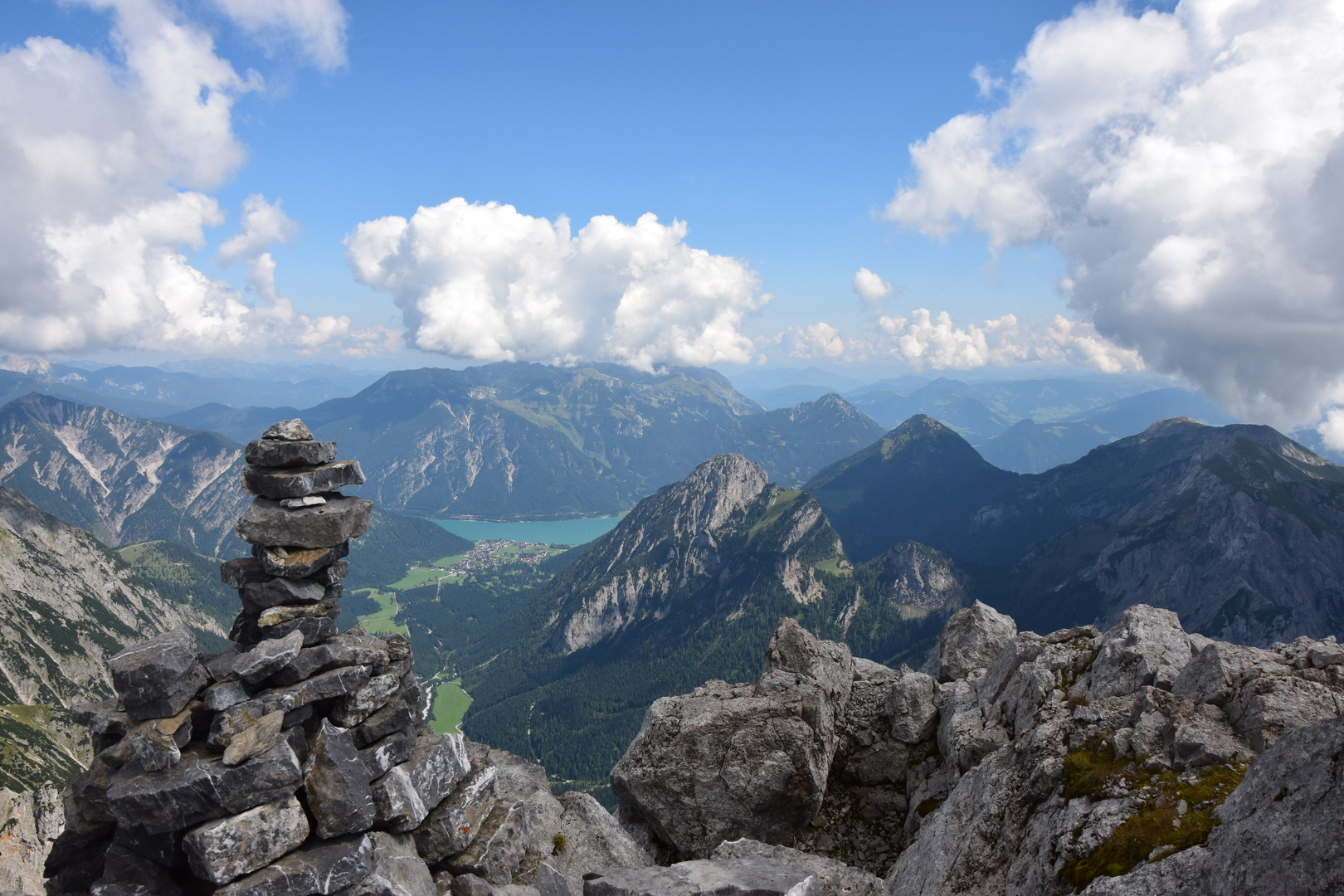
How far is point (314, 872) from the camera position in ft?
53.6

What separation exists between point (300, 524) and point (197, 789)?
8927 mm

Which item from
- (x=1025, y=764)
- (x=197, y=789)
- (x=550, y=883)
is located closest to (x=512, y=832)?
(x=550, y=883)

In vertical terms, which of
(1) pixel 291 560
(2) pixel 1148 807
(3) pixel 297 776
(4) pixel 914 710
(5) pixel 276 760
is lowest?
(4) pixel 914 710

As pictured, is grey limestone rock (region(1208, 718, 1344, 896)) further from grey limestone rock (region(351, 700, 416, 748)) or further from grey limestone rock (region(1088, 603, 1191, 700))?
grey limestone rock (region(351, 700, 416, 748))

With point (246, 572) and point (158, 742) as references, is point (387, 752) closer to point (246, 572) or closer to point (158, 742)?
point (158, 742)

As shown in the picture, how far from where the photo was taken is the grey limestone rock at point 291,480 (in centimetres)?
2188

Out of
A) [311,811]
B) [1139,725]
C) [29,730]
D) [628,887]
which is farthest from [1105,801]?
[29,730]

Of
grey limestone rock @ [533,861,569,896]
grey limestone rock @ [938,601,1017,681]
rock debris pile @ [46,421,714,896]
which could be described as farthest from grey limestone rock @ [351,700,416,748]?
grey limestone rock @ [938,601,1017,681]

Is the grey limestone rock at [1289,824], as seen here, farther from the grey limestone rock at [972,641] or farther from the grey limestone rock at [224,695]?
the grey limestone rock at [224,695]

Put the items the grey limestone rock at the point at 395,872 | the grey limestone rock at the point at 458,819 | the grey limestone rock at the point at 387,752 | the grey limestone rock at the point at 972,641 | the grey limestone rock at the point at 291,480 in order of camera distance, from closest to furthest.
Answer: the grey limestone rock at the point at 395,872, the grey limestone rock at the point at 387,752, the grey limestone rock at the point at 458,819, the grey limestone rock at the point at 291,480, the grey limestone rock at the point at 972,641

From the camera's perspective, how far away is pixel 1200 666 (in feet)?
62.6

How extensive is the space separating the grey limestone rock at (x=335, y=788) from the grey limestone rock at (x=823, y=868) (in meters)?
11.8

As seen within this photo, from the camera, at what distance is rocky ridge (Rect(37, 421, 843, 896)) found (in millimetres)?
16234


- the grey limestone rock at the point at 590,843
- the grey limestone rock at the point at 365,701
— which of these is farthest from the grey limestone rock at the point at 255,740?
the grey limestone rock at the point at 590,843
